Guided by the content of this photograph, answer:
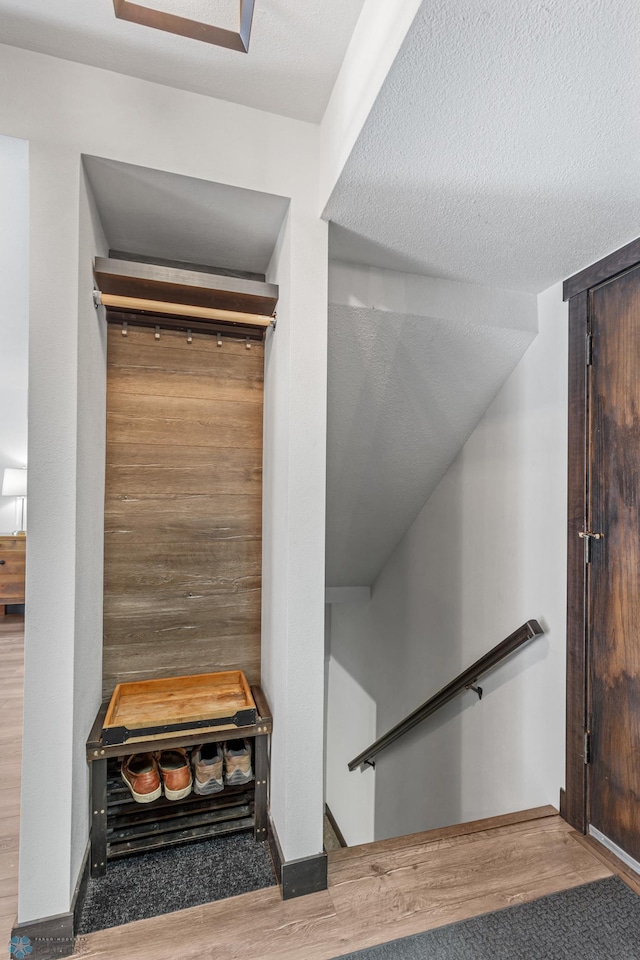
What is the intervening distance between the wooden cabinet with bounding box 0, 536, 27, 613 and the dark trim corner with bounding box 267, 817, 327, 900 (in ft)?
13.7

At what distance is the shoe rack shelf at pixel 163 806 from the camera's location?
1632 millimetres

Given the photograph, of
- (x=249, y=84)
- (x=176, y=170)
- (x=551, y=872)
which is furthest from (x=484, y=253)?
(x=551, y=872)

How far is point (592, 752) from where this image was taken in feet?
6.11

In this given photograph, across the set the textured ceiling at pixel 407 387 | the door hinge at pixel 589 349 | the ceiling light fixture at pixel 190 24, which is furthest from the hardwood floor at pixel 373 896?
the ceiling light fixture at pixel 190 24

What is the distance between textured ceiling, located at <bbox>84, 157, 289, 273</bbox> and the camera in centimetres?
160

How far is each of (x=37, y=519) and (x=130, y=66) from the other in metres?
1.36

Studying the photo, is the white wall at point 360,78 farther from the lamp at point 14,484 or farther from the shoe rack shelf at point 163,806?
the lamp at point 14,484

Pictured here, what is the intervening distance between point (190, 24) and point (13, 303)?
2.20m

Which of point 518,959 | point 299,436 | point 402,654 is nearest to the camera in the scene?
point 518,959

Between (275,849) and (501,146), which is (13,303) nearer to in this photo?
(501,146)

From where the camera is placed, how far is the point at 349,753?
165 inches

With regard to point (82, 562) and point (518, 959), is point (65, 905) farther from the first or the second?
point (518, 959)

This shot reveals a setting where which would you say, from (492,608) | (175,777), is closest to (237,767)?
(175,777)

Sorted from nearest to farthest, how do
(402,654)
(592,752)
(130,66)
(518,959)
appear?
(518,959) → (130,66) → (592,752) → (402,654)
